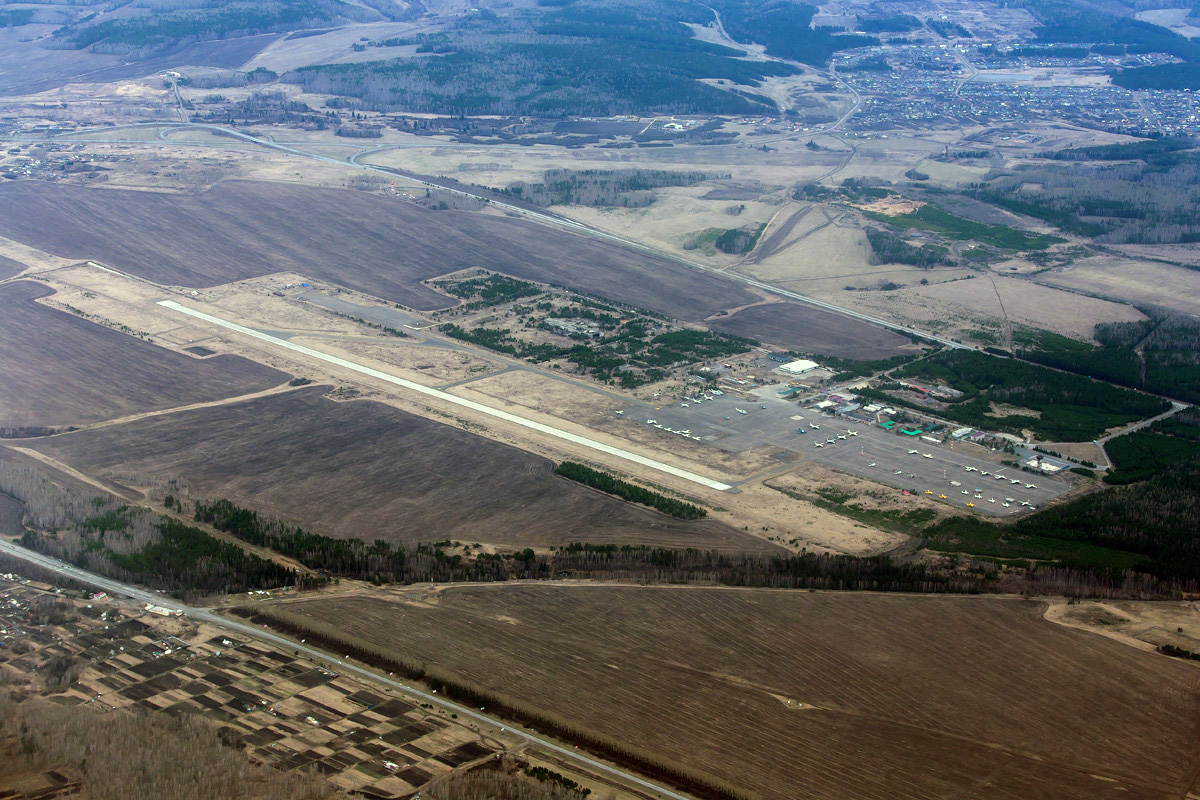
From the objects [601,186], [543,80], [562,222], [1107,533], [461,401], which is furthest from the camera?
[543,80]

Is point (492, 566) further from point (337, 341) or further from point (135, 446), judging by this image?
point (337, 341)

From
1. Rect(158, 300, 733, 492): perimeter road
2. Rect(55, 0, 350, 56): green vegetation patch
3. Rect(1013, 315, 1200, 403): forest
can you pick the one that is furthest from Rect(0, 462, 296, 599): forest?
Rect(55, 0, 350, 56): green vegetation patch

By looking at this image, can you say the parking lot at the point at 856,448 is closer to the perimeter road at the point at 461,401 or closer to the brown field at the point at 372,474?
the perimeter road at the point at 461,401

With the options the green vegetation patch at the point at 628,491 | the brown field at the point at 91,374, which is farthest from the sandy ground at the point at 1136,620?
the brown field at the point at 91,374

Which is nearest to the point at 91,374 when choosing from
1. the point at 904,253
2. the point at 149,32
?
the point at 904,253

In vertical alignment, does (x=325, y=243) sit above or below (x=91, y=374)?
above

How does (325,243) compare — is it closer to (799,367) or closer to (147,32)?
(799,367)

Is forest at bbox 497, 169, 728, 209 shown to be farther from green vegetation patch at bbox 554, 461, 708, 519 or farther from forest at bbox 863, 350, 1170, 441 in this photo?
green vegetation patch at bbox 554, 461, 708, 519
